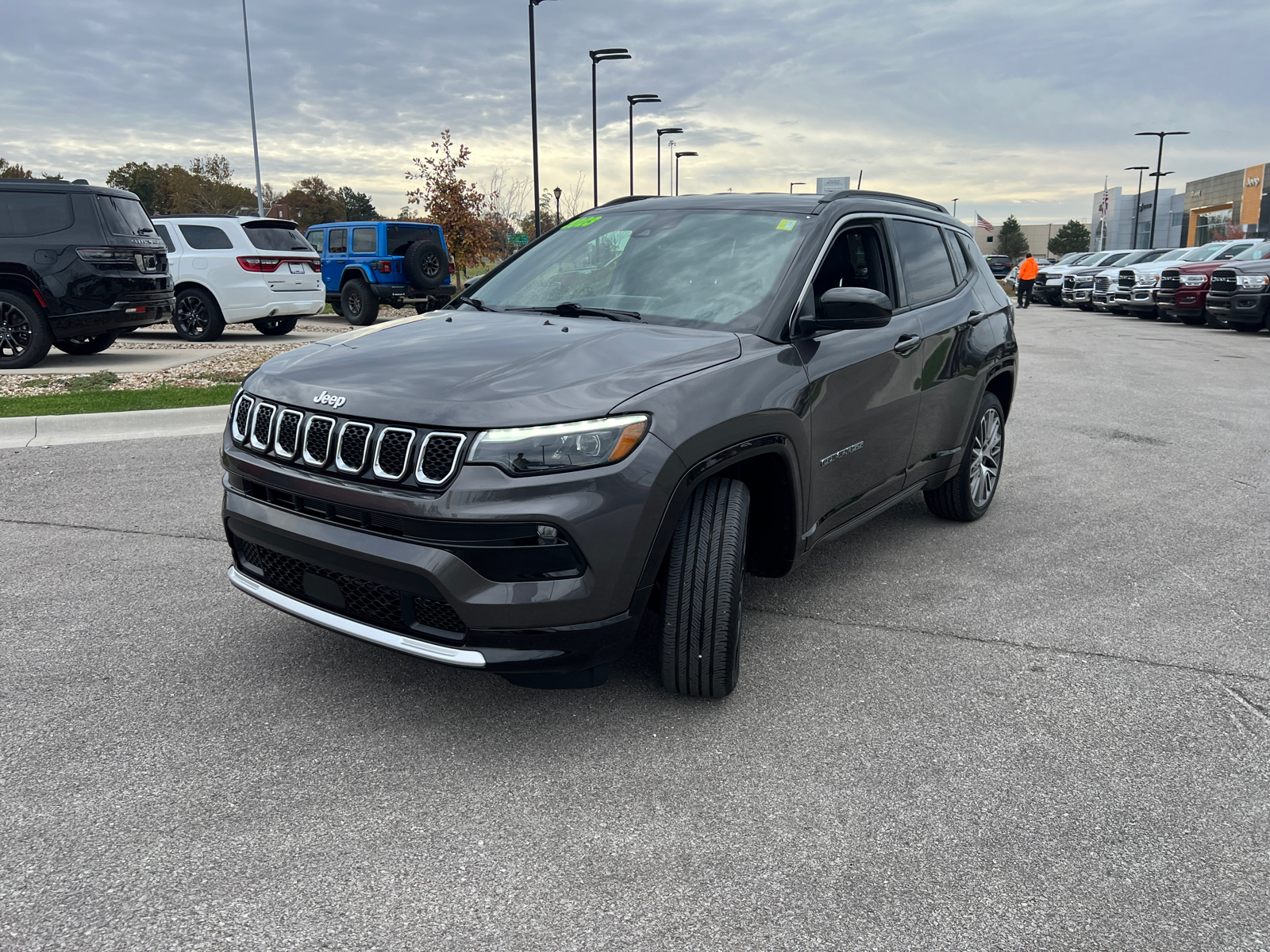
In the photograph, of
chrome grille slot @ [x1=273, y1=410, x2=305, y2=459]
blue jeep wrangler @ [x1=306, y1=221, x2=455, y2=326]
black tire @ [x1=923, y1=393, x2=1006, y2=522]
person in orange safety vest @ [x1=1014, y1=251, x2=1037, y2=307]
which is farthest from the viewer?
person in orange safety vest @ [x1=1014, y1=251, x2=1037, y2=307]

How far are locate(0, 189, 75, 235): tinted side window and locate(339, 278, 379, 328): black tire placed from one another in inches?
309

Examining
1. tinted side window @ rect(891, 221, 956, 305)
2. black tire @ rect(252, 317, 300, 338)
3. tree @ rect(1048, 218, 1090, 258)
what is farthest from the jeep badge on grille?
tree @ rect(1048, 218, 1090, 258)

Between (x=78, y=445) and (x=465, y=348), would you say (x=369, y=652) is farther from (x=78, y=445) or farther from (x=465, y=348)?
(x=78, y=445)

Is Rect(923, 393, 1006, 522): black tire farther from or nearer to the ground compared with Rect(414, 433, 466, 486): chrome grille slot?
nearer to the ground

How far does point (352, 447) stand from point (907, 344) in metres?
2.62

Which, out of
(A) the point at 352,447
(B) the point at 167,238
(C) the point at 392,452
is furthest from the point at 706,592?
(B) the point at 167,238

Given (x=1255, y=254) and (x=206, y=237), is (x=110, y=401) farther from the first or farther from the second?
(x=1255, y=254)

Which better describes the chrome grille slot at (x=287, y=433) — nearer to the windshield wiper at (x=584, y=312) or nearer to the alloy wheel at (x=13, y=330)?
the windshield wiper at (x=584, y=312)

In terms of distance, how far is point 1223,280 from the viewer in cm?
2130

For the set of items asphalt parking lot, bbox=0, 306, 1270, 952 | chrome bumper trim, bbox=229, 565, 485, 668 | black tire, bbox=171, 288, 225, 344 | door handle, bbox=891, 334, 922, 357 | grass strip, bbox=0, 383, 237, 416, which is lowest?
asphalt parking lot, bbox=0, 306, 1270, 952

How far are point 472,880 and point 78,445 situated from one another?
6.43 meters

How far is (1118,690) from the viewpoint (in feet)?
11.9

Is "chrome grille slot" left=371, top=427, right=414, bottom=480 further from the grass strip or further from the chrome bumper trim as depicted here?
the grass strip

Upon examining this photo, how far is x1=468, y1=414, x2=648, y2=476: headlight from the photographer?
281 cm
